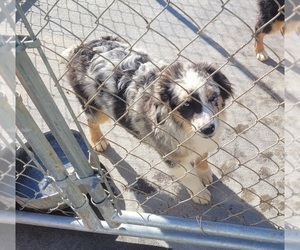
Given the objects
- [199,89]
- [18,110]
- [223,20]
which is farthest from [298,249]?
[223,20]

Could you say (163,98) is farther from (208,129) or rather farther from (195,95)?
(208,129)

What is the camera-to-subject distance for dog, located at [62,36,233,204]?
2.58 meters

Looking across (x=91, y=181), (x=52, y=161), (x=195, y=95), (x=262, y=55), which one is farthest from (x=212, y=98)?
(x=262, y=55)

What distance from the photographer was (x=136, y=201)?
9.75ft

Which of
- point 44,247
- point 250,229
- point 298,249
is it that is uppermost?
point 44,247

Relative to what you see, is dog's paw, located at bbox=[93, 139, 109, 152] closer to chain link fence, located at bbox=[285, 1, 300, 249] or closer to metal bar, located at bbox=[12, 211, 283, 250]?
metal bar, located at bbox=[12, 211, 283, 250]

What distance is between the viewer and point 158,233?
2.38 meters

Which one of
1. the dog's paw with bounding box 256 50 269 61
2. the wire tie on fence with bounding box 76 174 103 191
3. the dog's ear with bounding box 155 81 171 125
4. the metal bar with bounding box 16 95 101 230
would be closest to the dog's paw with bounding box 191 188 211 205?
the dog's ear with bounding box 155 81 171 125

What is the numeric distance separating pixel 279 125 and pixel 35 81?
7.10 ft

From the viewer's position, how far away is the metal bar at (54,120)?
166 centimetres

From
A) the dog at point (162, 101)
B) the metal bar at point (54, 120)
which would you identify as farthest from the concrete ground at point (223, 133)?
the metal bar at point (54, 120)

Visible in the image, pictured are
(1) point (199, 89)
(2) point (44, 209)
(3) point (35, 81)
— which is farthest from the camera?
(2) point (44, 209)

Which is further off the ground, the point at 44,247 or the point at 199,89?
the point at 199,89

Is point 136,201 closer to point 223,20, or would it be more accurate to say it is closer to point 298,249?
point 298,249
